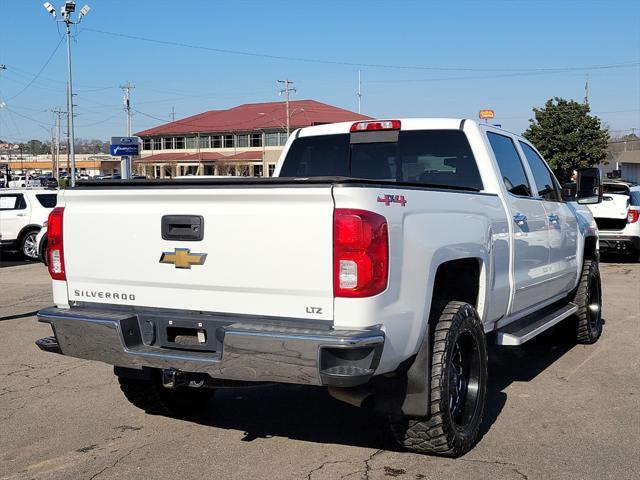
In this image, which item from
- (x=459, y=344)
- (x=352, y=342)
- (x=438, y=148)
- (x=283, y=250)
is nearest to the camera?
(x=352, y=342)

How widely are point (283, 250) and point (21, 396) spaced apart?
338 cm

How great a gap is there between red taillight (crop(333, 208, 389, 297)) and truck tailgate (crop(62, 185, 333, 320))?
5 cm

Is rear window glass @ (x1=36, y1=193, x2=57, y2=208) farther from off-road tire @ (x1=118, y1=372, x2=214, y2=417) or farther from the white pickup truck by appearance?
the white pickup truck

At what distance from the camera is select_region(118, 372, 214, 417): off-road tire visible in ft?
16.8

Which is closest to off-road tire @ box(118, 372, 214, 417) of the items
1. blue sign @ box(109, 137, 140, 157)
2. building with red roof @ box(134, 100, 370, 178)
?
blue sign @ box(109, 137, 140, 157)

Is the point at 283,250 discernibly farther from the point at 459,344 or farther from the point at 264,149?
the point at 264,149

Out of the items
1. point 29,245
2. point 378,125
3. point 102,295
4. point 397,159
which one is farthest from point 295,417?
point 29,245

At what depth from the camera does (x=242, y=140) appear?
3073 inches

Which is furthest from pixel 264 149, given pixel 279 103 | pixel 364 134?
pixel 364 134

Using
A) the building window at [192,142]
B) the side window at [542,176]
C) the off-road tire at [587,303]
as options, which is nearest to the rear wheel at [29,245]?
the off-road tire at [587,303]

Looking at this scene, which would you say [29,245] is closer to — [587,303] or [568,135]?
[587,303]

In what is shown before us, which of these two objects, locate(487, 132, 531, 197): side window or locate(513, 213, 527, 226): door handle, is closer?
locate(513, 213, 527, 226): door handle

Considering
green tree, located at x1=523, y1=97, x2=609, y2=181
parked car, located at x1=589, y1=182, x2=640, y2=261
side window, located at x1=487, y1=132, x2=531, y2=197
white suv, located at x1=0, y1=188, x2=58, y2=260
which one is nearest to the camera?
side window, located at x1=487, y1=132, x2=531, y2=197

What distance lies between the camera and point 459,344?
4672mm
